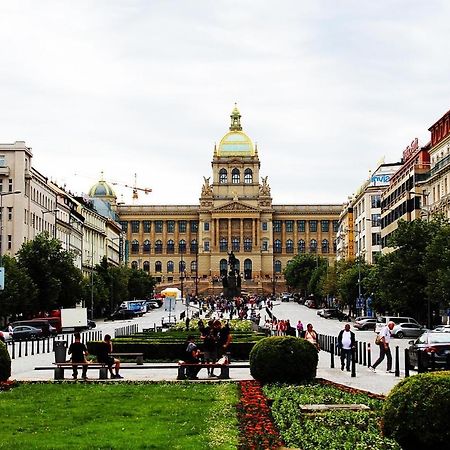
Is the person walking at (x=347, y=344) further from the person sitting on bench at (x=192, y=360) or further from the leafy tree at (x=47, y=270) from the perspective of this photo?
the leafy tree at (x=47, y=270)

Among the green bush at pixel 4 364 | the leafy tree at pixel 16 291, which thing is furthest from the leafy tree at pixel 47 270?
the green bush at pixel 4 364

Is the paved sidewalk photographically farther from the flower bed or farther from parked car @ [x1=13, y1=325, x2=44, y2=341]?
parked car @ [x1=13, y1=325, x2=44, y2=341]

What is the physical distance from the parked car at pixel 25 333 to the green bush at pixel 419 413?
51.8m

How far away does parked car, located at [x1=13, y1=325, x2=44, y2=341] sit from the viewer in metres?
62.5

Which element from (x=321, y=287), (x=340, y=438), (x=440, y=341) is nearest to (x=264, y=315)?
(x=321, y=287)

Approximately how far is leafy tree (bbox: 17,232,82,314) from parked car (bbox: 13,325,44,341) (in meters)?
18.4

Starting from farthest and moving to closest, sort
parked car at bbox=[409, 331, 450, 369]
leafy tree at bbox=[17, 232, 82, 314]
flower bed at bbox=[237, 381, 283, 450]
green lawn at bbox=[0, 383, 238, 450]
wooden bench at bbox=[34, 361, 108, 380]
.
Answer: leafy tree at bbox=[17, 232, 82, 314] < parked car at bbox=[409, 331, 450, 369] < wooden bench at bbox=[34, 361, 108, 380] < green lawn at bbox=[0, 383, 238, 450] < flower bed at bbox=[237, 381, 283, 450]

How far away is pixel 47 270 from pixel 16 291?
940 cm

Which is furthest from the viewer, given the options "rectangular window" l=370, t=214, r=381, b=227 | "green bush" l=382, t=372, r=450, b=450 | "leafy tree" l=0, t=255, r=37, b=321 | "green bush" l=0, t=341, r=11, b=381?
"rectangular window" l=370, t=214, r=381, b=227

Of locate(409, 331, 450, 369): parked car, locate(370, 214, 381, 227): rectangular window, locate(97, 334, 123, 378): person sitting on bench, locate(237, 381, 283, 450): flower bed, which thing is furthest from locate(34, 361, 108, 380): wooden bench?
locate(370, 214, 381, 227): rectangular window

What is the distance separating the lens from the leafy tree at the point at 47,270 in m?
84.0

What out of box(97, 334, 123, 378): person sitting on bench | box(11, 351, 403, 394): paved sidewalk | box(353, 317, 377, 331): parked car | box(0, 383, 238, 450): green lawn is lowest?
box(0, 383, 238, 450): green lawn

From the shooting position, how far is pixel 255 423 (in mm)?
16578

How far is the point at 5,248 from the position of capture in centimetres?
9925
